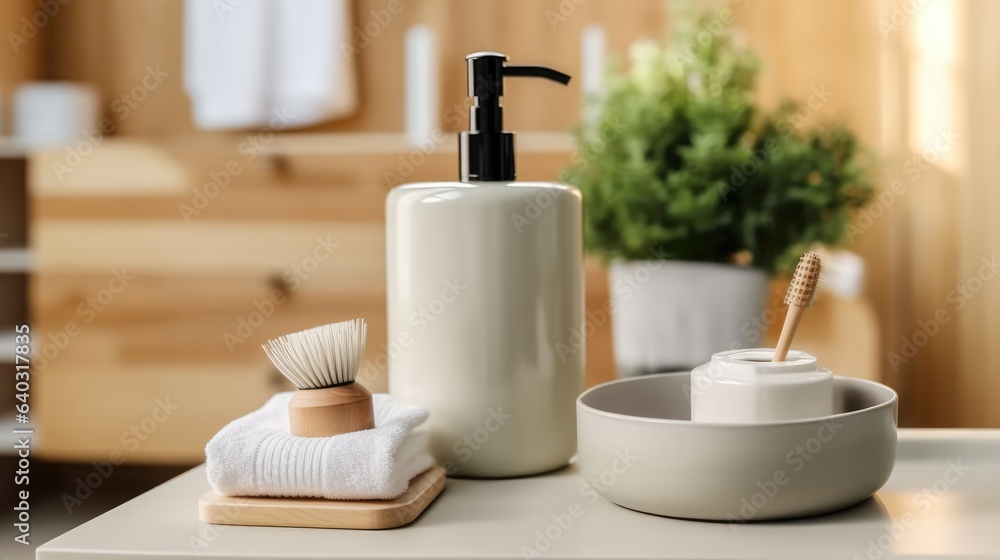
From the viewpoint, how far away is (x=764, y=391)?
458 millimetres

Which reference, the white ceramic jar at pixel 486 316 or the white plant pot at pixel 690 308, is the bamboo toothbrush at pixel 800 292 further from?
the white plant pot at pixel 690 308

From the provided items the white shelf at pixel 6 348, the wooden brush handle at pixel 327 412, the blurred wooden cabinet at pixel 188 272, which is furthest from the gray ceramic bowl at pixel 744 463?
the white shelf at pixel 6 348

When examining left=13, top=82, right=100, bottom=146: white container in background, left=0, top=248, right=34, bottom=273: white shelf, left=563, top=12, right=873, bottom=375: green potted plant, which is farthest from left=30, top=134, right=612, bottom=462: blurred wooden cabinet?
left=563, top=12, right=873, bottom=375: green potted plant

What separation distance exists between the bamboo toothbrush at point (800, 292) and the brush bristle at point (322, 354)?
24 centimetres

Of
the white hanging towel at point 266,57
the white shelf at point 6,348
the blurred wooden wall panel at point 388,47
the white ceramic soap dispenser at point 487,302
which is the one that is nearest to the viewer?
the white ceramic soap dispenser at point 487,302

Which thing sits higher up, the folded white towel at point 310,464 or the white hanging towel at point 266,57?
the white hanging towel at point 266,57

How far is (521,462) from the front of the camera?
1.84 feet

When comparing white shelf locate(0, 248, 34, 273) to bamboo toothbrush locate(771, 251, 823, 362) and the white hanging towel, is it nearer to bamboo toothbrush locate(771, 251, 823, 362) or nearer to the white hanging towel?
the white hanging towel

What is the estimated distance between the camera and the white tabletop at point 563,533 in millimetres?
412

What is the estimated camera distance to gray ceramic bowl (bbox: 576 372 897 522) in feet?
1.41

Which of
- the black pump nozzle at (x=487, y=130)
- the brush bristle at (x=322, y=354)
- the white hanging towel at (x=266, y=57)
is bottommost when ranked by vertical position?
the brush bristle at (x=322, y=354)

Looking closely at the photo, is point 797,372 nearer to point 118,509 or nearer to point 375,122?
point 118,509

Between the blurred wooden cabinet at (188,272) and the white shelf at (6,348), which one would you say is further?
the white shelf at (6,348)

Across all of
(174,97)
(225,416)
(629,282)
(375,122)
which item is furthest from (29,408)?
(629,282)
